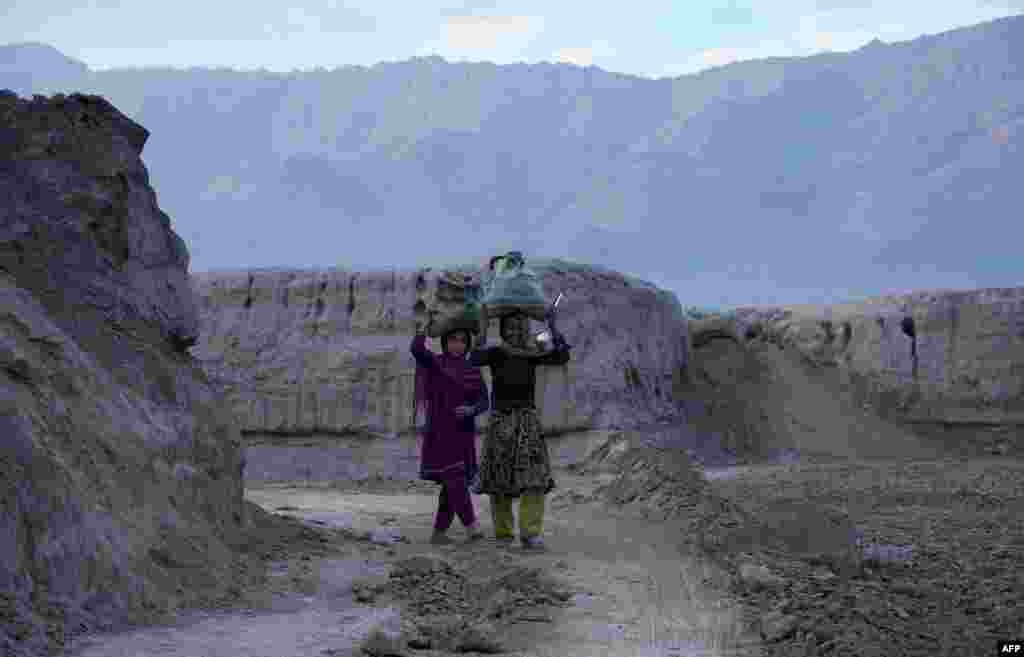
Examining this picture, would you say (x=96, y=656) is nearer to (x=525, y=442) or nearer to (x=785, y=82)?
(x=525, y=442)

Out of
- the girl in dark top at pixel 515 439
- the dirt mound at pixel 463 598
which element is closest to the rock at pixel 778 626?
the dirt mound at pixel 463 598

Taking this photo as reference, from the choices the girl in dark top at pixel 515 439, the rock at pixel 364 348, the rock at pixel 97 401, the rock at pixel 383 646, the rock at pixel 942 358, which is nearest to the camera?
the rock at pixel 383 646

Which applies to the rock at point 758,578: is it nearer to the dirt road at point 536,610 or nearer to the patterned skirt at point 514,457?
the dirt road at point 536,610

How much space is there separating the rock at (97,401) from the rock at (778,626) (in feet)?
7.40

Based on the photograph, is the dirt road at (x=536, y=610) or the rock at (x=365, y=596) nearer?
the dirt road at (x=536, y=610)

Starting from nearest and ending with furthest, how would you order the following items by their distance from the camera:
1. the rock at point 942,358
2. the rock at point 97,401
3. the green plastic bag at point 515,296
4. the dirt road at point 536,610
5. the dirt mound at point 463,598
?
1. the dirt road at point 536,610
2. the rock at point 97,401
3. the dirt mound at point 463,598
4. the green plastic bag at point 515,296
5. the rock at point 942,358

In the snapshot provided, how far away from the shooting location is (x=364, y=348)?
1448 centimetres

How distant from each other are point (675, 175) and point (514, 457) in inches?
2233

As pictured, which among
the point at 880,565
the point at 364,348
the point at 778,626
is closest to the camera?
the point at 778,626

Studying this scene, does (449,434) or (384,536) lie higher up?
(449,434)

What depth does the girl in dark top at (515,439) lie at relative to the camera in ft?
26.4

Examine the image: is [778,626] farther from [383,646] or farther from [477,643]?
[383,646]

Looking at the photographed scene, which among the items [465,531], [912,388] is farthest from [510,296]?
[912,388]

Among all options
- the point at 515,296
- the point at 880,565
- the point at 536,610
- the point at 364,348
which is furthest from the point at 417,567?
the point at 364,348
